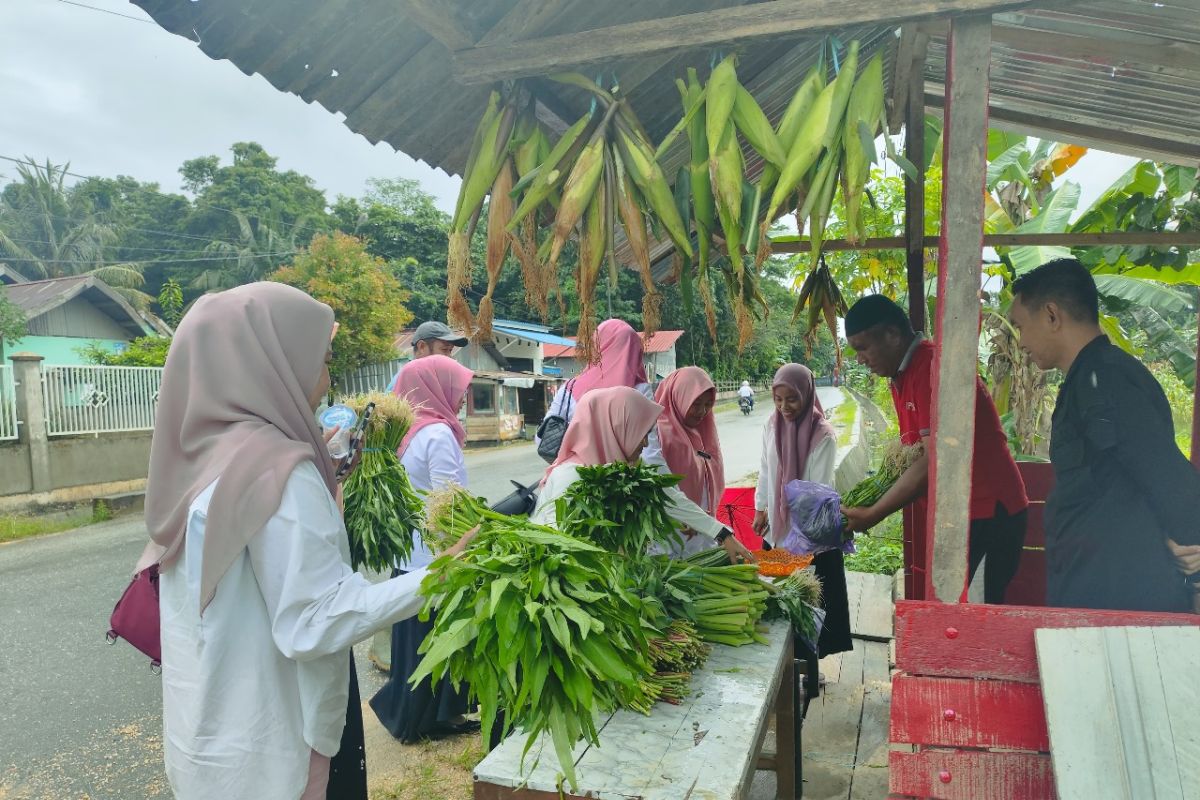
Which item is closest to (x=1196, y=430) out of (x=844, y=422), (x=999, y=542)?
(x=999, y=542)

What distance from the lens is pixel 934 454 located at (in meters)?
1.72

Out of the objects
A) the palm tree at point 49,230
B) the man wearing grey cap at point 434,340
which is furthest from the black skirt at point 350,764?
the palm tree at point 49,230

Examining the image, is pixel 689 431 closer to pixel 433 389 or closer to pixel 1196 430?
pixel 433 389

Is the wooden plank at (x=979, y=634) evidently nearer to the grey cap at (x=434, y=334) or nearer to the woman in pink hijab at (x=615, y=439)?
the woman in pink hijab at (x=615, y=439)

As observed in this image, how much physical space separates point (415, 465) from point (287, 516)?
2.00 m

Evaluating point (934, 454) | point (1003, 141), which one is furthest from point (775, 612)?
point (1003, 141)

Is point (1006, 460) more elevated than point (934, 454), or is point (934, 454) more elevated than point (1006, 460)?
point (934, 454)

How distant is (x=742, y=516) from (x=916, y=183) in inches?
88.5

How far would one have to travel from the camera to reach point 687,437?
3801 mm

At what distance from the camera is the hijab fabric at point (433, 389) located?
3.70 metres

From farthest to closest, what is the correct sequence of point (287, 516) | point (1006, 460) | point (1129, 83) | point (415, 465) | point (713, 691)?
1. point (415, 465)
2. point (1006, 460)
3. point (1129, 83)
4. point (713, 691)
5. point (287, 516)

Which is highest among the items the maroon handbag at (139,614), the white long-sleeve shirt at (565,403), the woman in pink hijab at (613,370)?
the woman in pink hijab at (613,370)

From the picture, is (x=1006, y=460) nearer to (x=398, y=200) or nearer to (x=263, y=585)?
(x=263, y=585)

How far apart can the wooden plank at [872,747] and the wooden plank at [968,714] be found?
3.29ft
